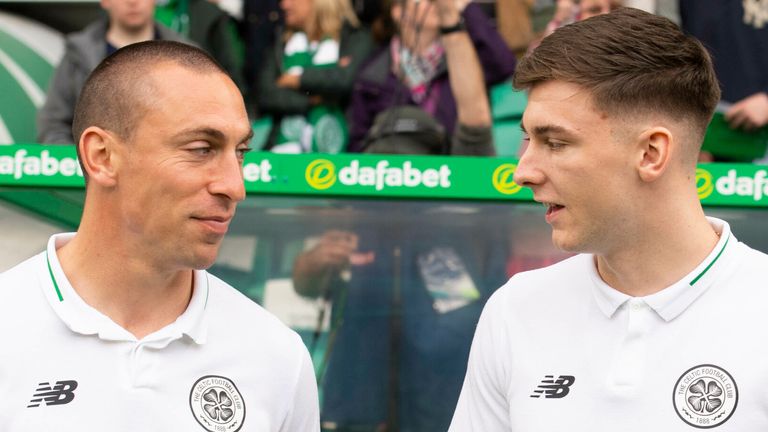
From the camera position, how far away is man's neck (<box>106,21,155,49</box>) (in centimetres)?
497

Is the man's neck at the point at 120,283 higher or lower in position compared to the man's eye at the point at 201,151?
lower

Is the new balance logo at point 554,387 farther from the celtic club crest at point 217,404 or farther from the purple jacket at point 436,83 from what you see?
the purple jacket at point 436,83

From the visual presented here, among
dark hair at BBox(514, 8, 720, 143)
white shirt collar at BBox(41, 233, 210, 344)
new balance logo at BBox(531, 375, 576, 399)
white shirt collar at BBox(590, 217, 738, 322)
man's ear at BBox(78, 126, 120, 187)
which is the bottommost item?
new balance logo at BBox(531, 375, 576, 399)

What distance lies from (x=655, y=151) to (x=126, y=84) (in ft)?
3.53

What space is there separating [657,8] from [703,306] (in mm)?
2713

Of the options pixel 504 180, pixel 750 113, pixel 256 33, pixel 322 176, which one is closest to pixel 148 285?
pixel 322 176

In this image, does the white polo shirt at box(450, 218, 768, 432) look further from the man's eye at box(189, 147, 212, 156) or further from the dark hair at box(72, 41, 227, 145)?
the dark hair at box(72, 41, 227, 145)

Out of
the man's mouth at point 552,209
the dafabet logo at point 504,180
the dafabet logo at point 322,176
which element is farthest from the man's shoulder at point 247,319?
the dafabet logo at point 504,180

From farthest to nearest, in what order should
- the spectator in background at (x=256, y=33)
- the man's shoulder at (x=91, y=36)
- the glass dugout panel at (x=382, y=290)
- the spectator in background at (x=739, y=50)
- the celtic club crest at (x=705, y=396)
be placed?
the spectator in background at (x=256, y=33) < the man's shoulder at (x=91, y=36) < the spectator in background at (x=739, y=50) < the glass dugout panel at (x=382, y=290) < the celtic club crest at (x=705, y=396)

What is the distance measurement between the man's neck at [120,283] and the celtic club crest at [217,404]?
16 cm

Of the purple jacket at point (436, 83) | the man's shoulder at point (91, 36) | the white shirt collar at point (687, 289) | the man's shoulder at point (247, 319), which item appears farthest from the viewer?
the man's shoulder at point (91, 36)

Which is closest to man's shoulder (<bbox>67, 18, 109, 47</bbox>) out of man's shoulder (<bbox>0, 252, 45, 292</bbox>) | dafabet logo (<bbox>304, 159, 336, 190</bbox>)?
dafabet logo (<bbox>304, 159, 336, 190</bbox>)

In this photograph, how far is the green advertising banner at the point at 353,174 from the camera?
409 centimetres

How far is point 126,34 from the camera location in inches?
196
